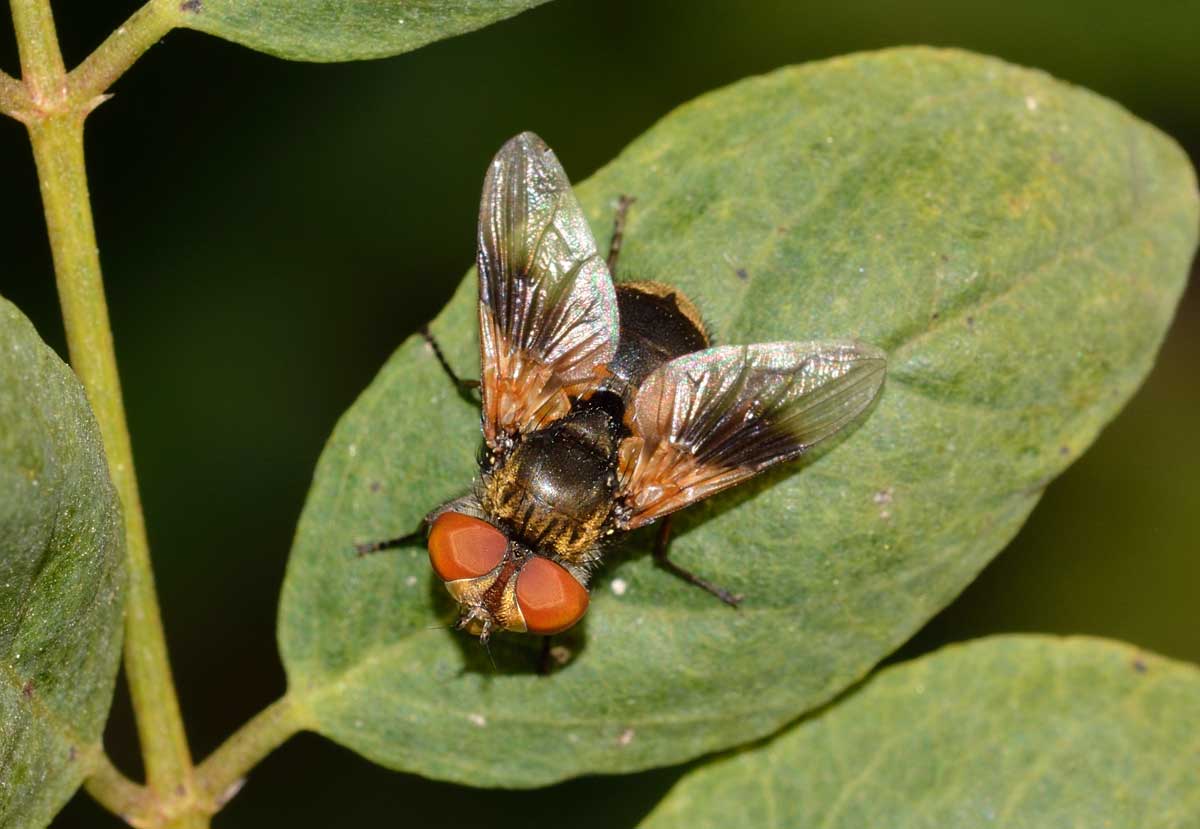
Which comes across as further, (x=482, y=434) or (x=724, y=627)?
(x=482, y=434)

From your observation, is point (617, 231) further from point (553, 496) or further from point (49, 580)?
point (49, 580)

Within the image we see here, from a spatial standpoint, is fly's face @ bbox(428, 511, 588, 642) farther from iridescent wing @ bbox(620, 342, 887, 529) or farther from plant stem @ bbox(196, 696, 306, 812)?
plant stem @ bbox(196, 696, 306, 812)

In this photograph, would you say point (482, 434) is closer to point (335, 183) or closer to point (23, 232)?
point (335, 183)

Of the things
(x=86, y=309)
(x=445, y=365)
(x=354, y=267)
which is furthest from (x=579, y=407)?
(x=354, y=267)

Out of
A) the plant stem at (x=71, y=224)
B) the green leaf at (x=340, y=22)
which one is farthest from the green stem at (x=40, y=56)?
the green leaf at (x=340, y=22)

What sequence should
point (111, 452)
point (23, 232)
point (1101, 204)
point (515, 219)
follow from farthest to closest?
point (23, 232) < point (515, 219) < point (1101, 204) < point (111, 452)

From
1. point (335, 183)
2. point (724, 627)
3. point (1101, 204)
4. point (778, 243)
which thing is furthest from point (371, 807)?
point (1101, 204)

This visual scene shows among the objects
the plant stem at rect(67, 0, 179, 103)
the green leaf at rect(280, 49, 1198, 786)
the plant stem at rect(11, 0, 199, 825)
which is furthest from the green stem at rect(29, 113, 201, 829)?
the green leaf at rect(280, 49, 1198, 786)
